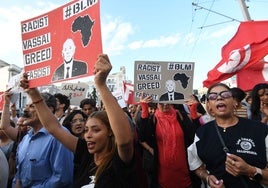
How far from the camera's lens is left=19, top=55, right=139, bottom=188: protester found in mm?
1971

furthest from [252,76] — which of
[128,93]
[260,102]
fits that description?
[128,93]

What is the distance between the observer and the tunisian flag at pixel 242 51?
15.8 feet

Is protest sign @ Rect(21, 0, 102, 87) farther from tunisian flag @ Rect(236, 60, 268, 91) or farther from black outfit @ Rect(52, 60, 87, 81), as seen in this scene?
tunisian flag @ Rect(236, 60, 268, 91)

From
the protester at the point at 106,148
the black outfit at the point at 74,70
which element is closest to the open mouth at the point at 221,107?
the protester at the point at 106,148

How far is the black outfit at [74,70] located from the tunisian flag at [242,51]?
284 cm

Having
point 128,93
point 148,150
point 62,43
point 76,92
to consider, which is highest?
point 62,43

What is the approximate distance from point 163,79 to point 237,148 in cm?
301

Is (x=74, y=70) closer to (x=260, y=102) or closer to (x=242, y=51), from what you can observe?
(x=260, y=102)

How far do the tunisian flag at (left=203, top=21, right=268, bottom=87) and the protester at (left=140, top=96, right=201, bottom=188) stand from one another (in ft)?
3.08

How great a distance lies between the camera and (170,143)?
13.9ft

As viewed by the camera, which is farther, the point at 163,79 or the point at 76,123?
the point at 163,79

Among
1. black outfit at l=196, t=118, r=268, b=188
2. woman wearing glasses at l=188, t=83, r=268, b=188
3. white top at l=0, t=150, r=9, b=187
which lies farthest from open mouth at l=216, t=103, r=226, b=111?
white top at l=0, t=150, r=9, b=187

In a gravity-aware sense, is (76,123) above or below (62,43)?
below

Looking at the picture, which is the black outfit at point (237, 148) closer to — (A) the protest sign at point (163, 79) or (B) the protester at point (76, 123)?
(B) the protester at point (76, 123)
